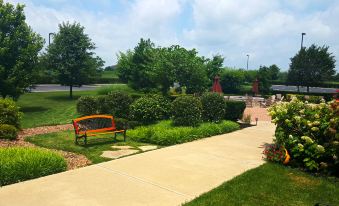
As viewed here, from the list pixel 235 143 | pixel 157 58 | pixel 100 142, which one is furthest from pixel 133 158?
pixel 157 58

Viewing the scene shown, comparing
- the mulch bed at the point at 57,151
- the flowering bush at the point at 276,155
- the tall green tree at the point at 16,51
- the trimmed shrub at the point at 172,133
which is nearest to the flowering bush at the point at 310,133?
the flowering bush at the point at 276,155

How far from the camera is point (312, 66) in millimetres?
38531

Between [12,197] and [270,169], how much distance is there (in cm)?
596

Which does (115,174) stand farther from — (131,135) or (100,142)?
(131,135)

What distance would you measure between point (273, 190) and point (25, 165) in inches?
209

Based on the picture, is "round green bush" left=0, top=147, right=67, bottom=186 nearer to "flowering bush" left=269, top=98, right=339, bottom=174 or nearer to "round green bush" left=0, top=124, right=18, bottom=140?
"round green bush" left=0, top=124, right=18, bottom=140

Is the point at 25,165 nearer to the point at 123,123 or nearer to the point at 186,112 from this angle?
the point at 123,123

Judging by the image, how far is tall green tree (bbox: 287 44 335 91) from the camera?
38625 millimetres

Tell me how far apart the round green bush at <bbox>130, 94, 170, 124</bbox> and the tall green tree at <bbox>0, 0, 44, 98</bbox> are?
9731mm

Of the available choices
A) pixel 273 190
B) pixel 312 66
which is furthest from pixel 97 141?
pixel 312 66

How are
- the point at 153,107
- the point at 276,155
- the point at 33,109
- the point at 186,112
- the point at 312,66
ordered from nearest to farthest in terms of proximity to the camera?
the point at 276,155 → the point at 186,112 → the point at 153,107 → the point at 33,109 → the point at 312,66

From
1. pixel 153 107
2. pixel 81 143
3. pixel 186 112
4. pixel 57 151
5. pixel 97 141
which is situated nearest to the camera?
pixel 57 151

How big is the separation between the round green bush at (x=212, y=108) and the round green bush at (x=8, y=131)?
7747 millimetres

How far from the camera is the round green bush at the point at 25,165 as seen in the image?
636 centimetres
